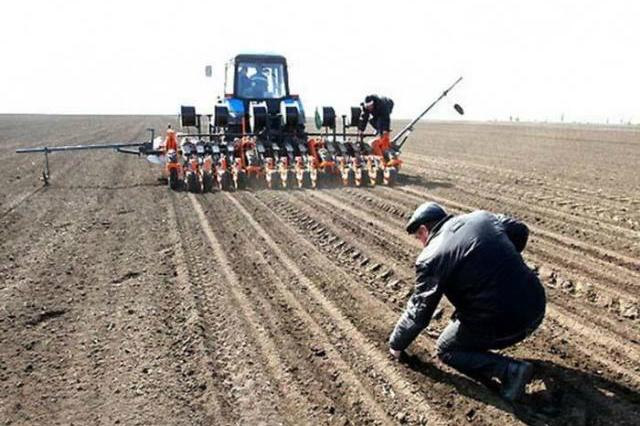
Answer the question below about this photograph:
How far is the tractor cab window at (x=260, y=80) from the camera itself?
13.9m

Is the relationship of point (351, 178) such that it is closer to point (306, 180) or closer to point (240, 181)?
point (306, 180)

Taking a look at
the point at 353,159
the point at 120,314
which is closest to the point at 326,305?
the point at 120,314

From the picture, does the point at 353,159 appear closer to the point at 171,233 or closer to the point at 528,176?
A: the point at 528,176

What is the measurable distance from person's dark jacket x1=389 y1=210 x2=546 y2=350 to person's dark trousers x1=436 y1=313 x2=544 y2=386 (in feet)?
0.20

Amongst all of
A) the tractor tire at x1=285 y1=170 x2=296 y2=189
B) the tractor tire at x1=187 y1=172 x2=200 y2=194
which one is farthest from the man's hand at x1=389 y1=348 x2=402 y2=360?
the tractor tire at x1=285 y1=170 x2=296 y2=189

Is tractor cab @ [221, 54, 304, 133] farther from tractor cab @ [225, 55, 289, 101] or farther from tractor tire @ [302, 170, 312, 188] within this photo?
tractor tire @ [302, 170, 312, 188]

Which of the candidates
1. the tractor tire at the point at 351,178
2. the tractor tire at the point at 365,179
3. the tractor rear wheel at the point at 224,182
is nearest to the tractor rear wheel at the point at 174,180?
the tractor rear wheel at the point at 224,182

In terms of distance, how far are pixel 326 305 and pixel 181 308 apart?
50.2 inches

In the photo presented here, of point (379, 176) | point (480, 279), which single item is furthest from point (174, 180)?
point (480, 279)

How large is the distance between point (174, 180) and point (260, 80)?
3684mm

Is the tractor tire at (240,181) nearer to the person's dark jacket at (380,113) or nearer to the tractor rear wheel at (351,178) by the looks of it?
the tractor rear wheel at (351,178)

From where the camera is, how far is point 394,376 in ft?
13.4

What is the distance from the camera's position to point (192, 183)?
37.8ft

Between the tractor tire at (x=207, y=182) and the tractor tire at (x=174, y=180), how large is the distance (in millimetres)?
589
